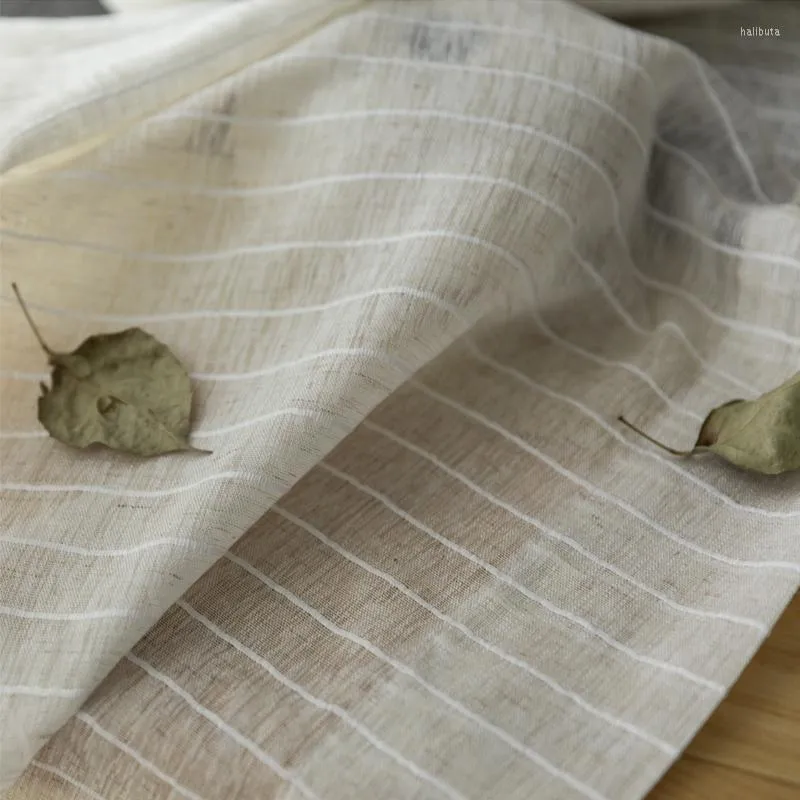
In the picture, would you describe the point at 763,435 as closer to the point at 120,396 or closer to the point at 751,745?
the point at 751,745

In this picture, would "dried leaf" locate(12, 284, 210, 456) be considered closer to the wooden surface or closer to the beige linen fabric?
the beige linen fabric

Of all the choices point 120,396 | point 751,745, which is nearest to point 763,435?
point 751,745

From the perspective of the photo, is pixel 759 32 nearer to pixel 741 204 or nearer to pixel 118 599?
pixel 741 204

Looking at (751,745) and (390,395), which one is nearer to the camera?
(751,745)

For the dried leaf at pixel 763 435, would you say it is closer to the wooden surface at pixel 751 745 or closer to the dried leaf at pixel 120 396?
the wooden surface at pixel 751 745

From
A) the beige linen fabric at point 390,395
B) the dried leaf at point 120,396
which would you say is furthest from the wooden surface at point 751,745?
the dried leaf at point 120,396

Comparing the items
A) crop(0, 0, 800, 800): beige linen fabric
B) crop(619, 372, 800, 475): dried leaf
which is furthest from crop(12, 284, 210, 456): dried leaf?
crop(619, 372, 800, 475): dried leaf
